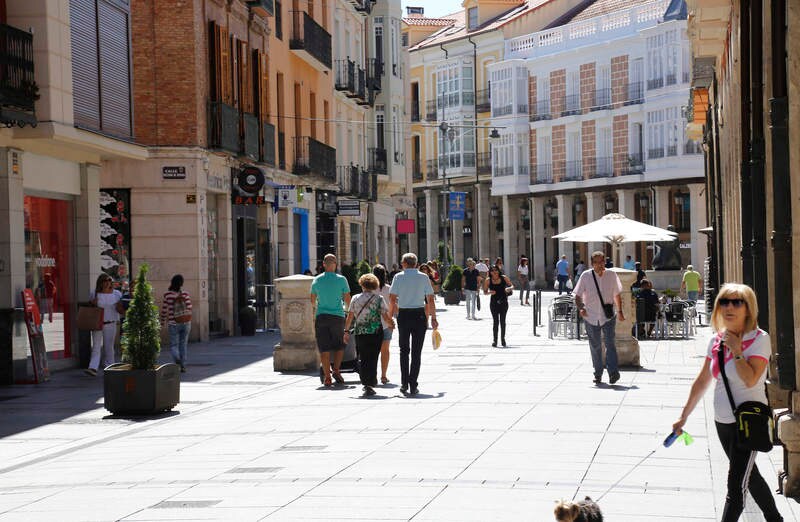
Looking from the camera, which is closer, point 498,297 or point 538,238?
point 498,297

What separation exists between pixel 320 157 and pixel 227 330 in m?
10.5

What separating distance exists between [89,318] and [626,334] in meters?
8.37

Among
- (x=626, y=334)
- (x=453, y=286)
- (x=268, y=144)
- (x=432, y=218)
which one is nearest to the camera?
(x=626, y=334)

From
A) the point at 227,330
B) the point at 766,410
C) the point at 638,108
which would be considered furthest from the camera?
the point at 638,108

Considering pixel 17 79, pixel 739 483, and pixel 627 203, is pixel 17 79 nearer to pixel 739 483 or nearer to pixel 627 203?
pixel 739 483

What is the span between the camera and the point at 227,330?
31.4 metres

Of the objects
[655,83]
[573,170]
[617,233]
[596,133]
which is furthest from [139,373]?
[573,170]

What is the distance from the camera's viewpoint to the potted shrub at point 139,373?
1500cm

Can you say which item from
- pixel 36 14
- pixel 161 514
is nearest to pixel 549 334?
pixel 36 14

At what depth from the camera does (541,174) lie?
71.1 meters

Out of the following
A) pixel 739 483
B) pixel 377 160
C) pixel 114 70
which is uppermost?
pixel 377 160

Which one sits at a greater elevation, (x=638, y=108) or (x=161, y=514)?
(x=638, y=108)

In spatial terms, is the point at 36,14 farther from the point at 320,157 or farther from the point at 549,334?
the point at 320,157

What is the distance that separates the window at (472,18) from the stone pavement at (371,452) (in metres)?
61.6
